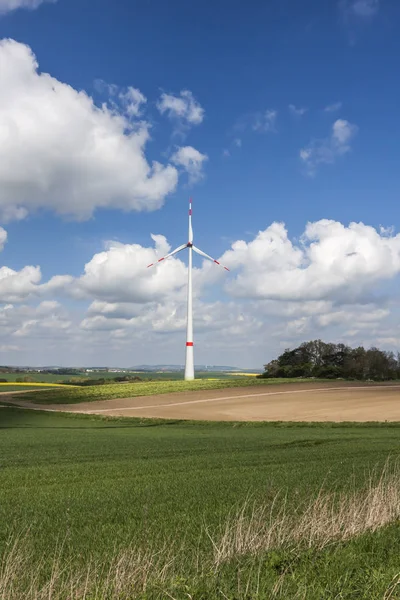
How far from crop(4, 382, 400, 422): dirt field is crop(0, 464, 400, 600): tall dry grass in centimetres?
3387

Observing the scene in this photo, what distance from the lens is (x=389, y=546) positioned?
7.21m

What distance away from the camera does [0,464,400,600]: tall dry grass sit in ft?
18.0

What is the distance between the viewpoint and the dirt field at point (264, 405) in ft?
146

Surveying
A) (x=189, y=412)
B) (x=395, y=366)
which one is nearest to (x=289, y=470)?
(x=189, y=412)

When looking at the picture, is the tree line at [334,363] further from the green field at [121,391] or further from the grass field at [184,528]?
the grass field at [184,528]

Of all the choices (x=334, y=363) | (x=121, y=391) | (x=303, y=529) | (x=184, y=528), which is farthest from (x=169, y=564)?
(x=334, y=363)

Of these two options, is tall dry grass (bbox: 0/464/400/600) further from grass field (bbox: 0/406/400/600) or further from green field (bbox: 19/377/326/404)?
green field (bbox: 19/377/326/404)

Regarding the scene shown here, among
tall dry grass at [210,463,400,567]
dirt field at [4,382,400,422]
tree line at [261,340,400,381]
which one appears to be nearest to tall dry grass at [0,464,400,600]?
tall dry grass at [210,463,400,567]

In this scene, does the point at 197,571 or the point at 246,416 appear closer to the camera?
the point at 197,571

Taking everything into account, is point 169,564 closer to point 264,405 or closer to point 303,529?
point 303,529

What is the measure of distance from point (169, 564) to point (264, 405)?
4832cm

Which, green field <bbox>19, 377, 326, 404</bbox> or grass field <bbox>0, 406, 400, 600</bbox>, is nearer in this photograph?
grass field <bbox>0, 406, 400, 600</bbox>

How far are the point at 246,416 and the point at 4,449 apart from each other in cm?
2587

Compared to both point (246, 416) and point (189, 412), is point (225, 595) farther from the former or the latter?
point (189, 412)
